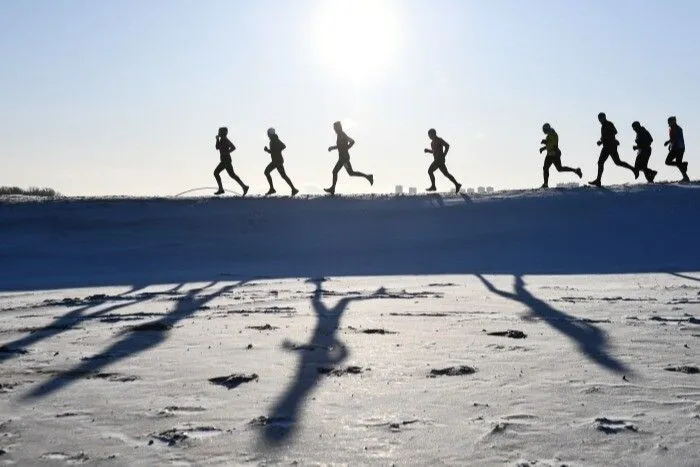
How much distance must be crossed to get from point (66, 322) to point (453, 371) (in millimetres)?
4501

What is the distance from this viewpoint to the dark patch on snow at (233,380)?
4879mm

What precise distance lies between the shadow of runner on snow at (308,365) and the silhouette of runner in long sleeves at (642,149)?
494 inches

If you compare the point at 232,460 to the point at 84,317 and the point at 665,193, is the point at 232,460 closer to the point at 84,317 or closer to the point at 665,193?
the point at 84,317

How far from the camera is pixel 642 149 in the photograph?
19.3m

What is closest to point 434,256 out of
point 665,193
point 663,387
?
point 665,193

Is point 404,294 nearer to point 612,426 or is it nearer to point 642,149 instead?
point 612,426

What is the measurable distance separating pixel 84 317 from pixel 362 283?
4.52 m

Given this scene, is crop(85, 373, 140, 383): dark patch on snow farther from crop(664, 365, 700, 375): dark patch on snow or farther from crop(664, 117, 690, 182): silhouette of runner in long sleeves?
crop(664, 117, 690, 182): silhouette of runner in long sleeves

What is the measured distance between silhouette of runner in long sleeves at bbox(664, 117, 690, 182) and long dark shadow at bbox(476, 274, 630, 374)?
11.0 metres

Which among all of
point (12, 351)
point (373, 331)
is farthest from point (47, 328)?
point (373, 331)

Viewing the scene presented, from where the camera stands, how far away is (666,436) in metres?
3.62

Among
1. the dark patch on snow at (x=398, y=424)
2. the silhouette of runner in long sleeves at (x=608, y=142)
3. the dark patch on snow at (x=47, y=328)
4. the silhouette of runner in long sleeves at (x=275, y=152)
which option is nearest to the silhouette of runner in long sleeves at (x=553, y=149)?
the silhouette of runner in long sleeves at (x=608, y=142)

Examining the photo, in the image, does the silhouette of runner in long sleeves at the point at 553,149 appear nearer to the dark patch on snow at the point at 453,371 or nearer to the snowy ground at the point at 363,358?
the snowy ground at the point at 363,358

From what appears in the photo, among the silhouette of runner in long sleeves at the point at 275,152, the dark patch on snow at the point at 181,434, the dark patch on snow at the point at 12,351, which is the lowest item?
the dark patch on snow at the point at 12,351
